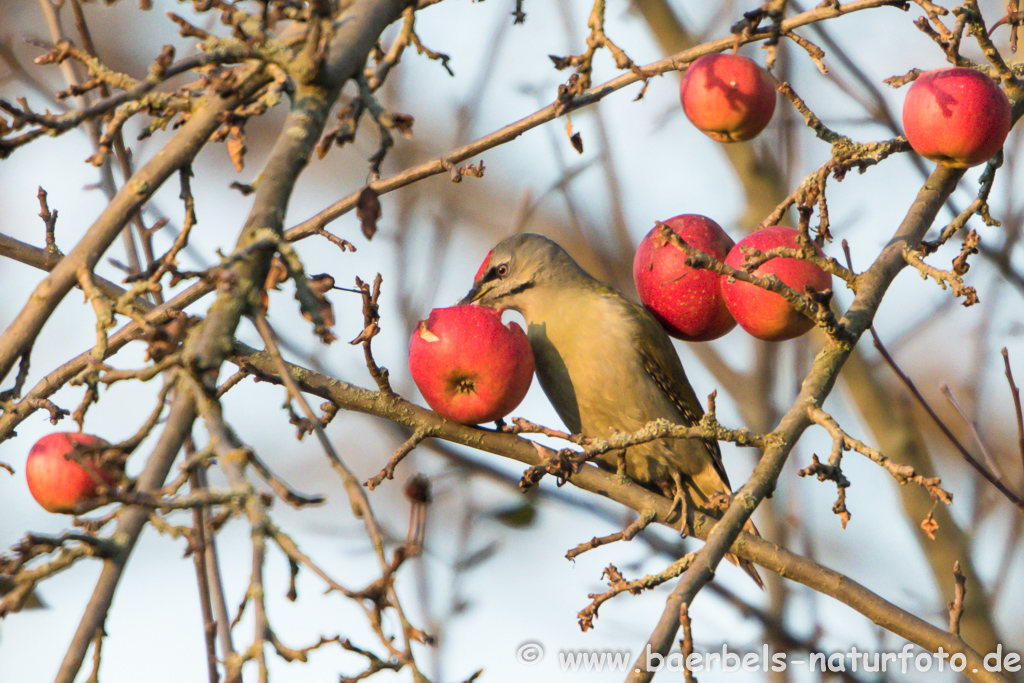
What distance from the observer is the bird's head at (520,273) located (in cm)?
477

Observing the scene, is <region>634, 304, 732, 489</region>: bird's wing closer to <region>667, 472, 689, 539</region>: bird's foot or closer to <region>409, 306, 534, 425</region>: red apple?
<region>667, 472, 689, 539</region>: bird's foot

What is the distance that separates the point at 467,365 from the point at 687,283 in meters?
0.96

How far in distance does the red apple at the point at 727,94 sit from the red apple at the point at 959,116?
0.47 meters

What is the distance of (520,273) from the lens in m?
4.79

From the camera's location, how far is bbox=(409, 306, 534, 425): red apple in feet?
10.3

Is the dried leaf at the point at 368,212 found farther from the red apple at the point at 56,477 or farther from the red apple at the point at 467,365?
the red apple at the point at 467,365

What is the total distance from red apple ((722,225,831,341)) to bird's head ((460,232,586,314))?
61.7 inches

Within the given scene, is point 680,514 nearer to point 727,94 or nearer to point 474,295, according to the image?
point 727,94

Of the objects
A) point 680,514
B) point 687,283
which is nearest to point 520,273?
point 687,283

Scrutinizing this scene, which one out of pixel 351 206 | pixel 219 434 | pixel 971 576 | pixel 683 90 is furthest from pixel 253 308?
pixel 971 576

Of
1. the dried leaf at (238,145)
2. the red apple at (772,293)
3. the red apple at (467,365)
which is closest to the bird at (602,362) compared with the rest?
the red apple at (772,293)

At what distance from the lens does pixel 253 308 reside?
159cm

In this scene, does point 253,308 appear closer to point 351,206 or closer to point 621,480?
point 351,206

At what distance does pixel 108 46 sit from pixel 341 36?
8.01 m
